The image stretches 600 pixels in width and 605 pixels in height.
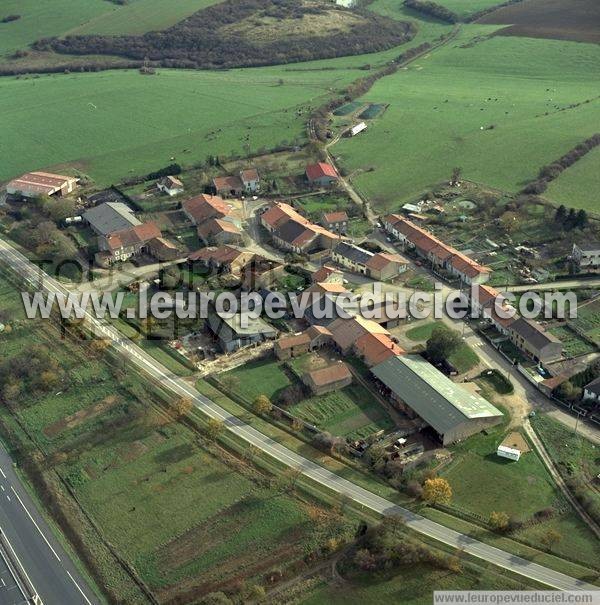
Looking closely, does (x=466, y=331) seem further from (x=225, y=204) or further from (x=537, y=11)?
(x=537, y=11)

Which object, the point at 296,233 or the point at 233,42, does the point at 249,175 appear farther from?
the point at 233,42

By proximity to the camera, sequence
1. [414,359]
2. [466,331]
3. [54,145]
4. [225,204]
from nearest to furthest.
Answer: [414,359]
[466,331]
[225,204]
[54,145]

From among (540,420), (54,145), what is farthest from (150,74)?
(540,420)

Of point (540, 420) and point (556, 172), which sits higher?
point (556, 172)

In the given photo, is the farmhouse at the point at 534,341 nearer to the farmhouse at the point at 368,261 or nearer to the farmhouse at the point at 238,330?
the farmhouse at the point at 368,261

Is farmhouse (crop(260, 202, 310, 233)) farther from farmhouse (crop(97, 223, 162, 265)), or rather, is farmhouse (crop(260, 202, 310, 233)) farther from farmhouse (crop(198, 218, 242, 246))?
farmhouse (crop(97, 223, 162, 265))

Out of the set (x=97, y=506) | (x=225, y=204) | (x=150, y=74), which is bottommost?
(x=97, y=506)

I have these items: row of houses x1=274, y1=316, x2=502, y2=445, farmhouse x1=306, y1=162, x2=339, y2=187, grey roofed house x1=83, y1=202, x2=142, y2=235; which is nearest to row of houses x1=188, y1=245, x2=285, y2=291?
grey roofed house x1=83, y1=202, x2=142, y2=235
